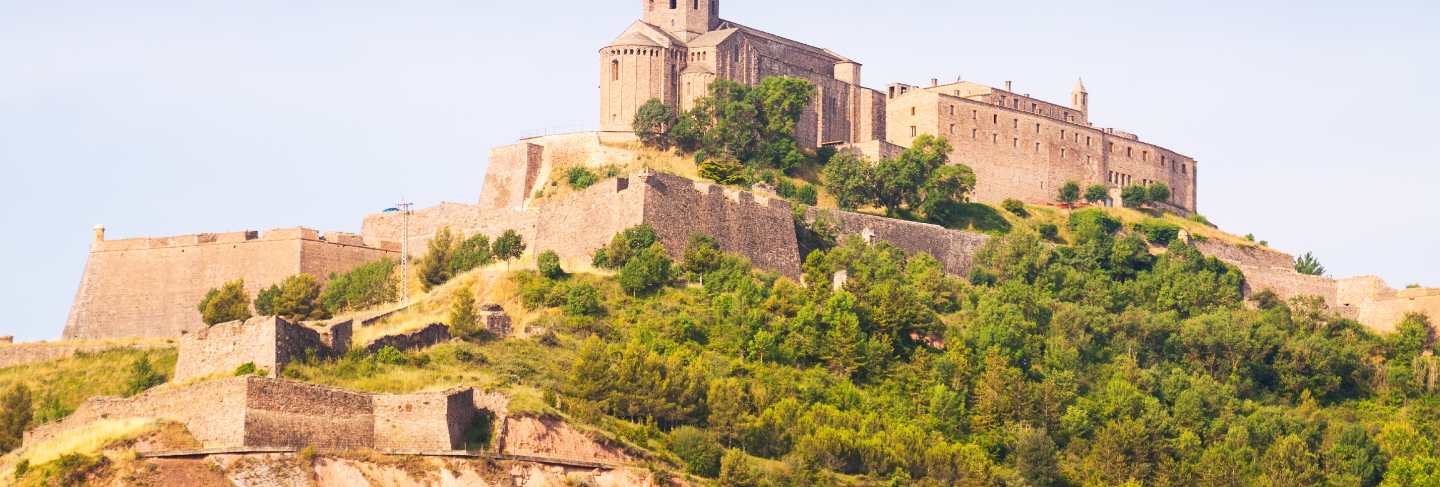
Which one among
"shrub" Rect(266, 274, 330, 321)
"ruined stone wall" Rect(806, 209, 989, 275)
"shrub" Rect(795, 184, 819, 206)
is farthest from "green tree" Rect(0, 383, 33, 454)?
"shrub" Rect(795, 184, 819, 206)

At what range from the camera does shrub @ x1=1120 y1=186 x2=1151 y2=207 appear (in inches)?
3730

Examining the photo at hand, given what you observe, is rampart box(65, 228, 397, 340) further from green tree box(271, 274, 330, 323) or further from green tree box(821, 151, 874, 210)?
green tree box(821, 151, 874, 210)

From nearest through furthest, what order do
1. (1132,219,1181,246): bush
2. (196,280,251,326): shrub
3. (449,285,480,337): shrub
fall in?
(449,285,480,337): shrub < (196,280,251,326): shrub < (1132,219,1181,246): bush

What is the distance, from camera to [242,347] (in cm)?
4625

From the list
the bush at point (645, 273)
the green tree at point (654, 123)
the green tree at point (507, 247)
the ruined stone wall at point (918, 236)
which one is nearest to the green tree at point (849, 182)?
the ruined stone wall at point (918, 236)

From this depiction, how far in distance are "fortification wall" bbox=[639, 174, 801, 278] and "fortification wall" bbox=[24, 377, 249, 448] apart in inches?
983

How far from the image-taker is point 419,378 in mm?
47969

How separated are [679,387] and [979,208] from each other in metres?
38.4

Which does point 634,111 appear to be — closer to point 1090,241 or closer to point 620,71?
point 620,71

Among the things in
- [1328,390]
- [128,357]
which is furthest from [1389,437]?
[128,357]

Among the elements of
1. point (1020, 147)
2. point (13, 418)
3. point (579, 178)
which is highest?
point (1020, 147)

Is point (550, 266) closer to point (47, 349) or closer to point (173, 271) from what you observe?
point (47, 349)

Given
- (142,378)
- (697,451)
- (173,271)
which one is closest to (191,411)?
(697,451)

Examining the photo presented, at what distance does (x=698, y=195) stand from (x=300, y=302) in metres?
13.2
